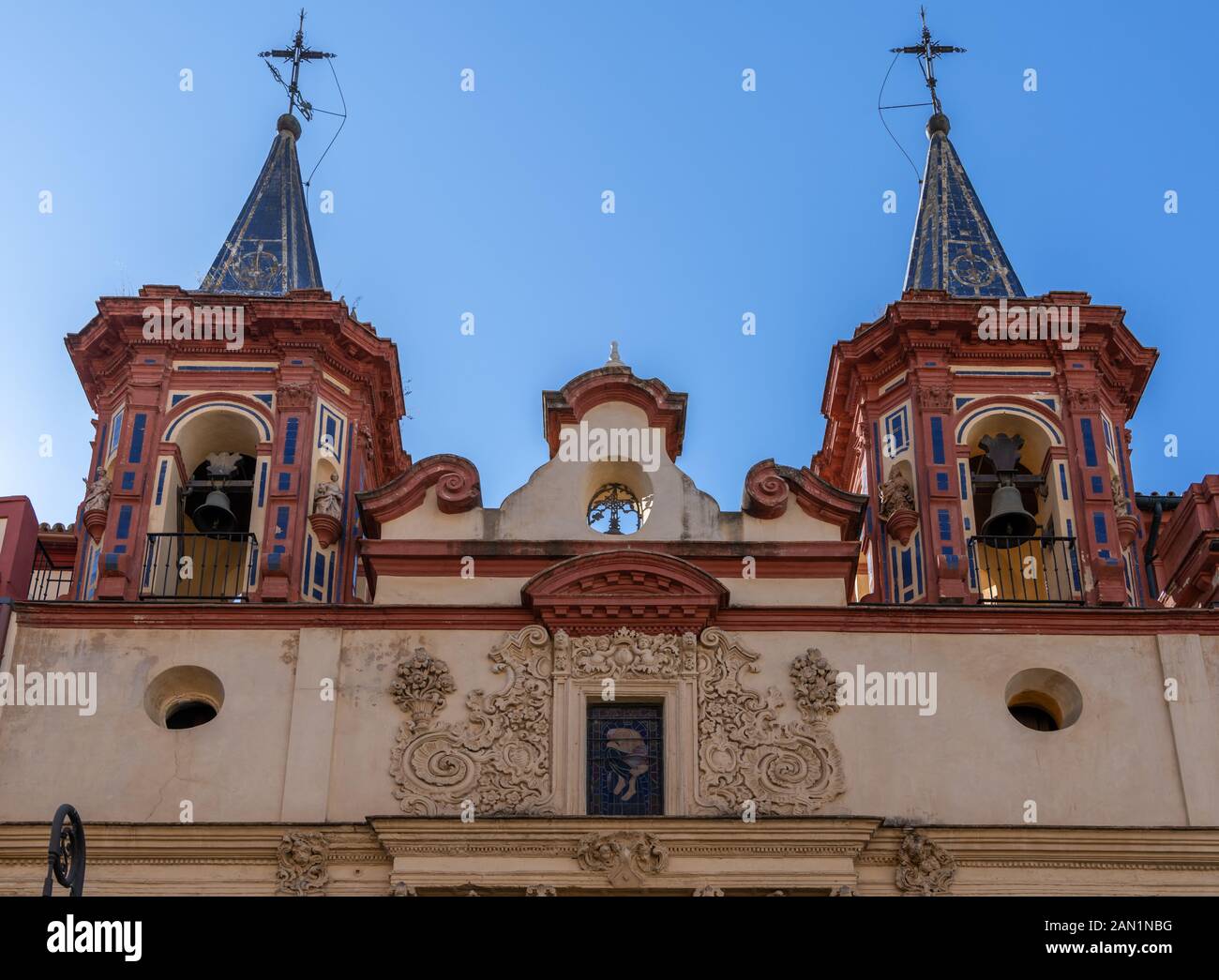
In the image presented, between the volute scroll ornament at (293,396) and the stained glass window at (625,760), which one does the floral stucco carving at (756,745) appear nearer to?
the stained glass window at (625,760)

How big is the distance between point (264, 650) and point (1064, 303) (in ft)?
36.9

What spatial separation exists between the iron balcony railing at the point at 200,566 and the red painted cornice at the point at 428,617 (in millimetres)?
1187

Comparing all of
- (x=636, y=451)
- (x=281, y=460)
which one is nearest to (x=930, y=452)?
(x=636, y=451)

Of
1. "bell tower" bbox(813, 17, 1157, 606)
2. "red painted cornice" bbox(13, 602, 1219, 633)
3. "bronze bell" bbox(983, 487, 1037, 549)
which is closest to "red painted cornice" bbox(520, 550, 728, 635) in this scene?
"red painted cornice" bbox(13, 602, 1219, 633)

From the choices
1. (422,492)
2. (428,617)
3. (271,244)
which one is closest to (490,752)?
(428,617)

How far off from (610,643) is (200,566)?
5900 mm

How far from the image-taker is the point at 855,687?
23.8 metres

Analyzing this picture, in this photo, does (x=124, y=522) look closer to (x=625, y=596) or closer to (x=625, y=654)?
(x=625, y=596)

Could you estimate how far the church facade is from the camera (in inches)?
881

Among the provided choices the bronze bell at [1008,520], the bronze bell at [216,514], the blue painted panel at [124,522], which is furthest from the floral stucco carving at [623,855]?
the blue painted panel at [124,522]

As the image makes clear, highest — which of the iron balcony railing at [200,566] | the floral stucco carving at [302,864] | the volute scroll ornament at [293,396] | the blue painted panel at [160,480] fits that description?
the volute scroll ornament at [293,396]

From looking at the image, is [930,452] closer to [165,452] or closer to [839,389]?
[839,389]

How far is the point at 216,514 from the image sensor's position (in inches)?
1042

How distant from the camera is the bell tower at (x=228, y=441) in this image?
26.0 metres
